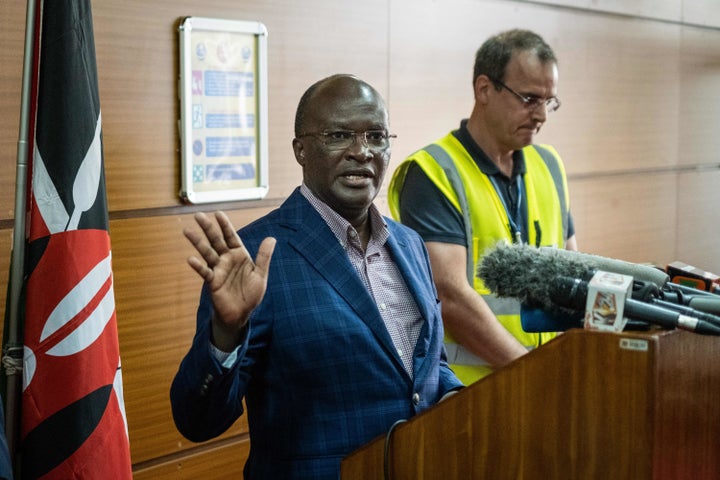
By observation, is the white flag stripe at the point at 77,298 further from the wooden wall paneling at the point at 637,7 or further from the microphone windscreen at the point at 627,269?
the wooden wall paneling at the point at 637,7

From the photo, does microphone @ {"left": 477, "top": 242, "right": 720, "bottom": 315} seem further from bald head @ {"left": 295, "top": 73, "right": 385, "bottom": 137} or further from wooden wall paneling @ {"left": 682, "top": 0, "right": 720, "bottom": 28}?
wooden wall paneling @ {"left": 682, "top": 0, "right": 720, "bottom": 28}

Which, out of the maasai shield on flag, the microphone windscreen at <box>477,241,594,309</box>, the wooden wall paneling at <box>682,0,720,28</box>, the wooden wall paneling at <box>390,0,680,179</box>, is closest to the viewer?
the microphone windscreen at <box>477,241,594,309</box>

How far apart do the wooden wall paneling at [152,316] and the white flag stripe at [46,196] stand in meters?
0.68

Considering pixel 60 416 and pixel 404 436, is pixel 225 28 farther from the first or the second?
pixel 404 436

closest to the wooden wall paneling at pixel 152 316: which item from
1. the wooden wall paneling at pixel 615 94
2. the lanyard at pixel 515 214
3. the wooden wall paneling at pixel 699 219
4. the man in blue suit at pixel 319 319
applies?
the lanyard at pixel 515 214

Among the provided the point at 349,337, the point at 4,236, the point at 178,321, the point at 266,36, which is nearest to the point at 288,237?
the point at 349,337

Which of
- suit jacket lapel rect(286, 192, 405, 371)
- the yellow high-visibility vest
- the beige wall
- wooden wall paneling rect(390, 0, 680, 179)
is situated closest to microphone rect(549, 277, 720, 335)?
suit jacket lapel rect(286, 192, 405, 371)

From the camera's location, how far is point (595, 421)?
1.39m

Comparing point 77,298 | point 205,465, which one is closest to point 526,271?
point 77,298

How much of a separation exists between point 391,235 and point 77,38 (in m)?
0.88

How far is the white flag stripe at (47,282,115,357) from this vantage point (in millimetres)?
2240

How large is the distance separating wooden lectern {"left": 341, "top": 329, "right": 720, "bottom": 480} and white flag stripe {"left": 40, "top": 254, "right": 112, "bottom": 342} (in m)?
0.97

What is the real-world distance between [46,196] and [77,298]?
0.24 m

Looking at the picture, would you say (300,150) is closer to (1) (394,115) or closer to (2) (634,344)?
(2) (634,344)
